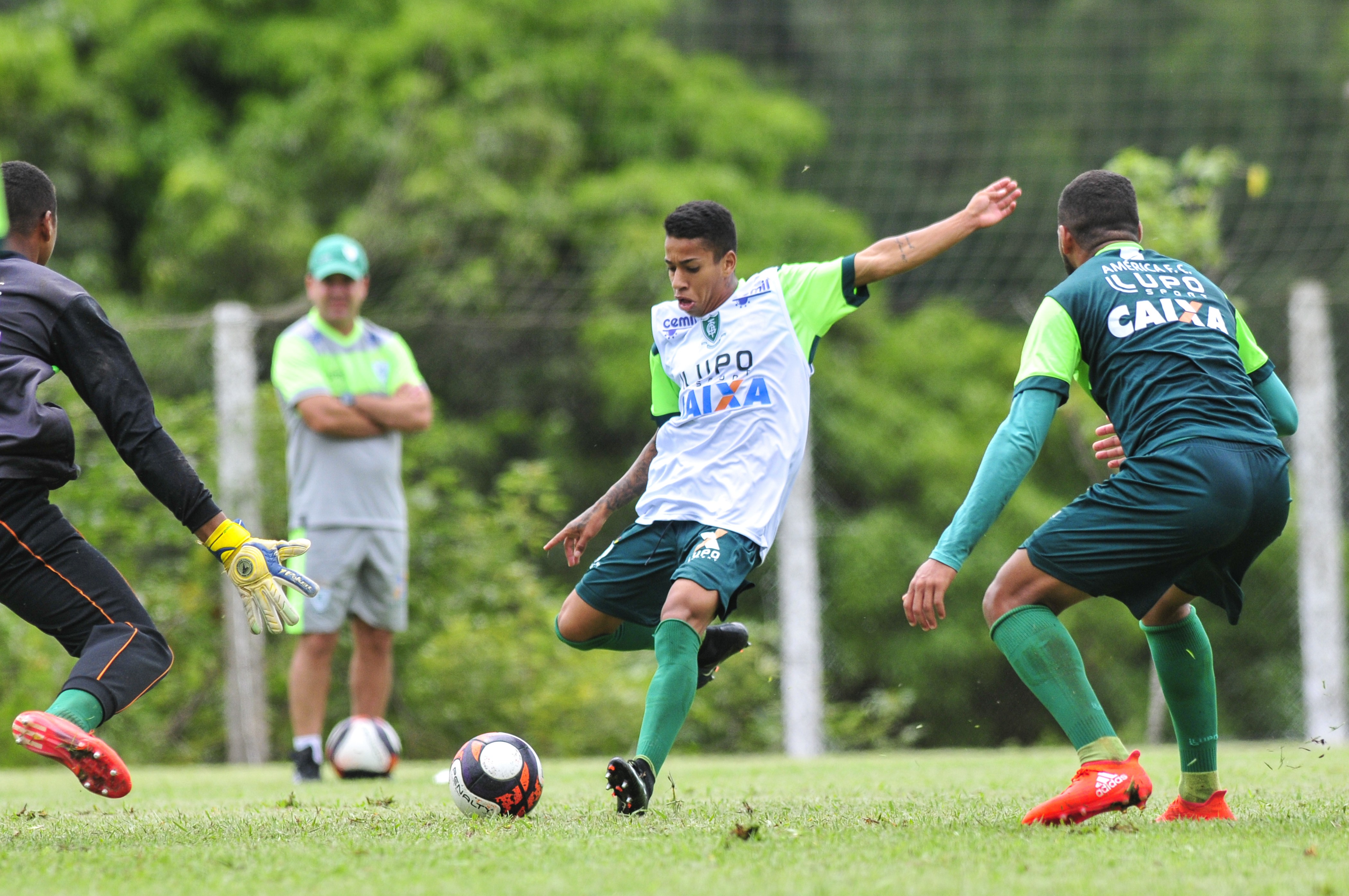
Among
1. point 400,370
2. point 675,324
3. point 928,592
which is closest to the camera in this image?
point 928,592

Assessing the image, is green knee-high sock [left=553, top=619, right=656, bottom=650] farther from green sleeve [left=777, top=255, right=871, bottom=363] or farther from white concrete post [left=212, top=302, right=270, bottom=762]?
white concrete post [left=212, top=302, right=270, bottom=762]

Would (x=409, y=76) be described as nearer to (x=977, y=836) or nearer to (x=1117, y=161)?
(x=1117, y=161)

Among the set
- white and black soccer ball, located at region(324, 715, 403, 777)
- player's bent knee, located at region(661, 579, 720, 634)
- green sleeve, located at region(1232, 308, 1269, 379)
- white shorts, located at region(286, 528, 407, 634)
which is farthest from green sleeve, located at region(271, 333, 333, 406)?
green sleeve, located at region(1232, 308, 1269, 379)

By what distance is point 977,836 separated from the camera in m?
3.87

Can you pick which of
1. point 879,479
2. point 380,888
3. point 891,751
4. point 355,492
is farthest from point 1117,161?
point 380,888

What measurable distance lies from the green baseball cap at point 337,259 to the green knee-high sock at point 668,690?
3.49 metres

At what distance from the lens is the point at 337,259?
24.2 ft

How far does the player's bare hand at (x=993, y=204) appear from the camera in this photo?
16.1 feet

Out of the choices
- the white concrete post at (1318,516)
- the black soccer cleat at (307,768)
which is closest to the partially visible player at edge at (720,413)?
the black soccer cleat at (307,768)

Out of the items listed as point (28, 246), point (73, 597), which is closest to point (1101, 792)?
point (73, 597)

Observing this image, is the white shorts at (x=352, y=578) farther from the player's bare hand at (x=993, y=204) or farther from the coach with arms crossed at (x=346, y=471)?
the player's bare hand at (x=993, y=204)

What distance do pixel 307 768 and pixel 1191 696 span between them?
13.9ft

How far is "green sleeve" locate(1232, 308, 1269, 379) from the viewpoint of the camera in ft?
14.5

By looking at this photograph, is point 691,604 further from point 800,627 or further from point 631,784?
point 800,627
